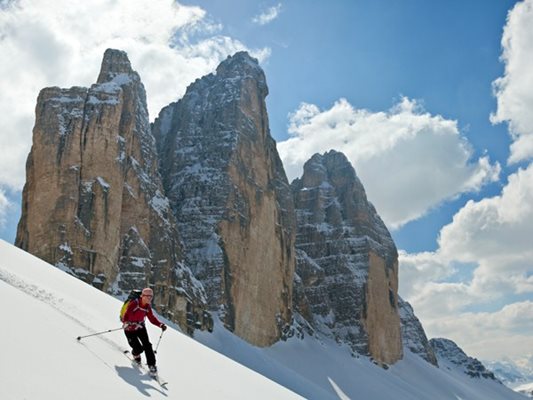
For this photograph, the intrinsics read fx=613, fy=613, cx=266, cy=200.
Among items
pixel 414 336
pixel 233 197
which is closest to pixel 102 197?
pixel 233 197

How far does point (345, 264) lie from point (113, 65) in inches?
2317

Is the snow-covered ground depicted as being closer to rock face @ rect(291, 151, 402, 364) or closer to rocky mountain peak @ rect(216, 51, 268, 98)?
rocky mountain peak @ rect(216, 51, 268, 98)

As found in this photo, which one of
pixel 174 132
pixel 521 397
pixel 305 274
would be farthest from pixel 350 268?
pixel 521 397

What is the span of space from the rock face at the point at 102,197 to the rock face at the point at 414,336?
82.9 m

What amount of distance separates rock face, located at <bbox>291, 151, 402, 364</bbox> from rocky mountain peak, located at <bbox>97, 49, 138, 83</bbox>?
158 feet

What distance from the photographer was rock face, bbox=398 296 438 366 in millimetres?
131837

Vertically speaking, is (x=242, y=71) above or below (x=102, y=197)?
above

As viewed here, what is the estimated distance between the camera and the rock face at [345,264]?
99.9 m

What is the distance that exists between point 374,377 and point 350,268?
24.7 metres

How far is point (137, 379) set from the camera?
9094 millimetres

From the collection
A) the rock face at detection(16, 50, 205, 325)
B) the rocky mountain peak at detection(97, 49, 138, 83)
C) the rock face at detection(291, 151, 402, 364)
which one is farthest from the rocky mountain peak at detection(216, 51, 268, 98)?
the rock face at detection(291, 151, 402, 364)

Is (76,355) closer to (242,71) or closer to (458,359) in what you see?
(242,71)

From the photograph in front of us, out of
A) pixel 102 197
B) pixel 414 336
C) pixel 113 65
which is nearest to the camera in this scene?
pixel 102 197

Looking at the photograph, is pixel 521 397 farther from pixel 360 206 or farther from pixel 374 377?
pixel 374 377
